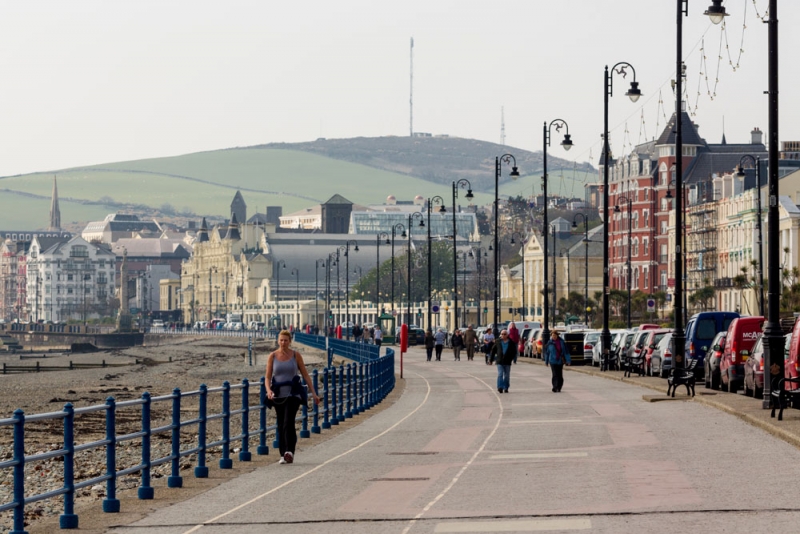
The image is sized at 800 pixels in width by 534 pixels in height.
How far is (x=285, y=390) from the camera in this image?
22703 millimetres

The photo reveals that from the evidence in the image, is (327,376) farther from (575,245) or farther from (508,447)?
(575,245)

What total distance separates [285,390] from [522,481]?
5072 millimetres

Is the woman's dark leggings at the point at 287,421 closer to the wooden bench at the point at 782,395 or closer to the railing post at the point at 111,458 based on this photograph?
the railing post at the point at 111,458

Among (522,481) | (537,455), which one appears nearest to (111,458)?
(522,481)

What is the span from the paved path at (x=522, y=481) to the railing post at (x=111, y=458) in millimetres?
595

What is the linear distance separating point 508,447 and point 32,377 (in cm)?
7262

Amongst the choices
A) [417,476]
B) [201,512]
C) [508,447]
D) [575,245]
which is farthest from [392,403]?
[575,245]

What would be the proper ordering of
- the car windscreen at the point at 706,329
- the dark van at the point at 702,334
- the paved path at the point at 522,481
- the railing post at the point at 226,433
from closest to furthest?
1. the paved path at the point at 522,481
2. the railing post at the point at 226,433
3. the dark van at the point at 702,334
4. the car windscreen at the point at 706,329

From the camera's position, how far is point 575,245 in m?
176

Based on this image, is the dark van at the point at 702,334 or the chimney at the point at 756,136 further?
the chimney at the point at 756,136

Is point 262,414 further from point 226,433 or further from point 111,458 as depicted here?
point 111,458

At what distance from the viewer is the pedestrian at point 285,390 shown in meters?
22.6

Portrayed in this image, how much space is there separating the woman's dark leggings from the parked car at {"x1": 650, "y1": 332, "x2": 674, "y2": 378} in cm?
2533

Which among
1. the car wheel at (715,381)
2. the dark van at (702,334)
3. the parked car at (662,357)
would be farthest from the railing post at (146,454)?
the parked car at (662,357)
